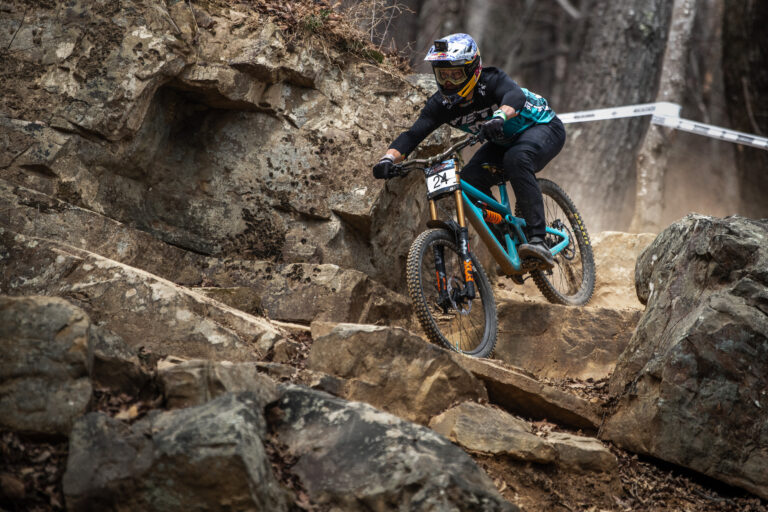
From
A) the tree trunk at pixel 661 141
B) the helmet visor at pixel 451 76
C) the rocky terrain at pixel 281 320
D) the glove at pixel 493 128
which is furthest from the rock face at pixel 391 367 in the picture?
the tree trunk at pixel 661 141

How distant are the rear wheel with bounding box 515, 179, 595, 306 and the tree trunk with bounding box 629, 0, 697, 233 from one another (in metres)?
4.35

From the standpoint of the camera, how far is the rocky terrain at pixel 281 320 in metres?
3.42

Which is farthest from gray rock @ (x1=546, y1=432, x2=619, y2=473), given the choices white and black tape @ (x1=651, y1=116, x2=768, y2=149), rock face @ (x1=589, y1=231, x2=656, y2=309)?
white and black tape @ (x1=651, y1=116, x2=768, y2=149)

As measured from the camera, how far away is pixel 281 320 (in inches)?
231

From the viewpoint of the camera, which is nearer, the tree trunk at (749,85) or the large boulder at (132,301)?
the large boulder at (132,301)

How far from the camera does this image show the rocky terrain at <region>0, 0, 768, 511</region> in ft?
11.2

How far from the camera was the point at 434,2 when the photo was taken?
1714 cm

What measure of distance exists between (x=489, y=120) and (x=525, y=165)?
54 cm

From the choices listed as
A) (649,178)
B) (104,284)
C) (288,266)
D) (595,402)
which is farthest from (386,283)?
(649,178)

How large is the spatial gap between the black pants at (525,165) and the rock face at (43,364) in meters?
3.70

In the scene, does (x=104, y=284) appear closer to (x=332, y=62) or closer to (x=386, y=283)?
(x=386, y=283)

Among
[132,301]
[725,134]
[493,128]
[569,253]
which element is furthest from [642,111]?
[132,301]

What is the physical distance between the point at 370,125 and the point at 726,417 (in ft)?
12.8

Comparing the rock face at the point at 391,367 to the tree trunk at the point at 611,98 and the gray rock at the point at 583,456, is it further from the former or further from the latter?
the tree trunk at the point at 611,98
